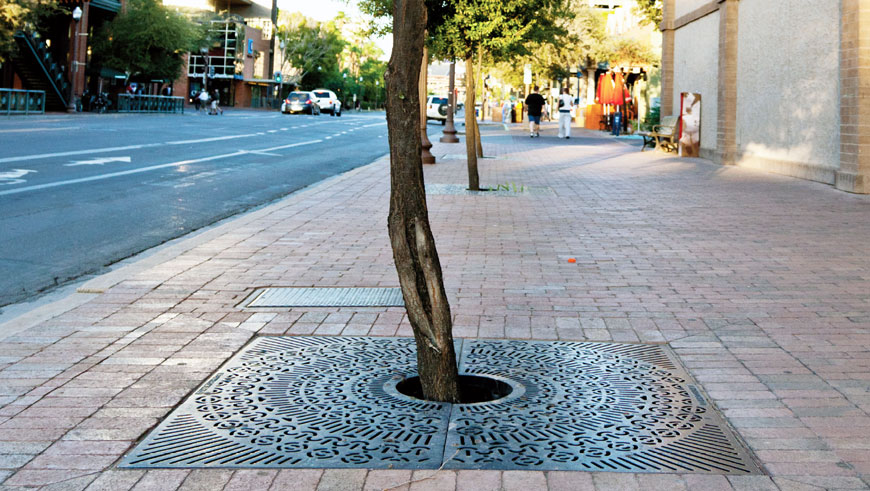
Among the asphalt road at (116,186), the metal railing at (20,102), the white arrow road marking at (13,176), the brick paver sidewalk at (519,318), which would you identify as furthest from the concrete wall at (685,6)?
the metal railing at (20,102)

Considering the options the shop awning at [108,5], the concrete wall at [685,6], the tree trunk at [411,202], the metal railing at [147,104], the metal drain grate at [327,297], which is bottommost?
the metal drain grate at [327,297]

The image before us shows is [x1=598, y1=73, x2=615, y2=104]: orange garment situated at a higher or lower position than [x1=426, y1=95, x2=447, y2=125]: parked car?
lower

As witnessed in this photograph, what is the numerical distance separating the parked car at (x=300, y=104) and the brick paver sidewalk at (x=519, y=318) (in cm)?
5158

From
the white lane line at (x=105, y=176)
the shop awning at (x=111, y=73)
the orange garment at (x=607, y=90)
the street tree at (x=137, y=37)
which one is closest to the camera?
the white lane line at (x=105, y=176)

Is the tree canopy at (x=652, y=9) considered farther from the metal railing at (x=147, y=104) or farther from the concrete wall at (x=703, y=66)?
the metal railing at (x=147, y=104)

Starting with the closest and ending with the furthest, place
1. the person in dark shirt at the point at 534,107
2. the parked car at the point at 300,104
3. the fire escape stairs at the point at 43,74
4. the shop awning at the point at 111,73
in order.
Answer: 1. the person in dark shirt at the point at 534,107
2. the fire escape stairs at the point at 43,74
3. the shop awning at the point at 111,73
4. the parked car at the point at 300,104

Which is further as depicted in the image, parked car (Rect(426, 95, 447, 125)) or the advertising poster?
parked car (Rect(426, 95, 447, 125))

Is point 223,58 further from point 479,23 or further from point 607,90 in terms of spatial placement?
point 479,23

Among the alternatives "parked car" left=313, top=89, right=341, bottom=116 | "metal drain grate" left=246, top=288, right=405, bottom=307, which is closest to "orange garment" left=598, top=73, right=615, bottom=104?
"parked car" left=313, top=89, right=341, bottom=116

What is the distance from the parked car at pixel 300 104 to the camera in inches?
2506

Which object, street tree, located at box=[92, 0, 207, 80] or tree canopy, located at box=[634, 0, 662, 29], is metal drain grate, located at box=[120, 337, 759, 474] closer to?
tree canopy, located at box=[634, 0, 662, 29]

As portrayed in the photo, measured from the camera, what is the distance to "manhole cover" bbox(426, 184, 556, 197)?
1476cm

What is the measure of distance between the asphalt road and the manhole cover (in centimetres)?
240

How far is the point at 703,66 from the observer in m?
25.9
